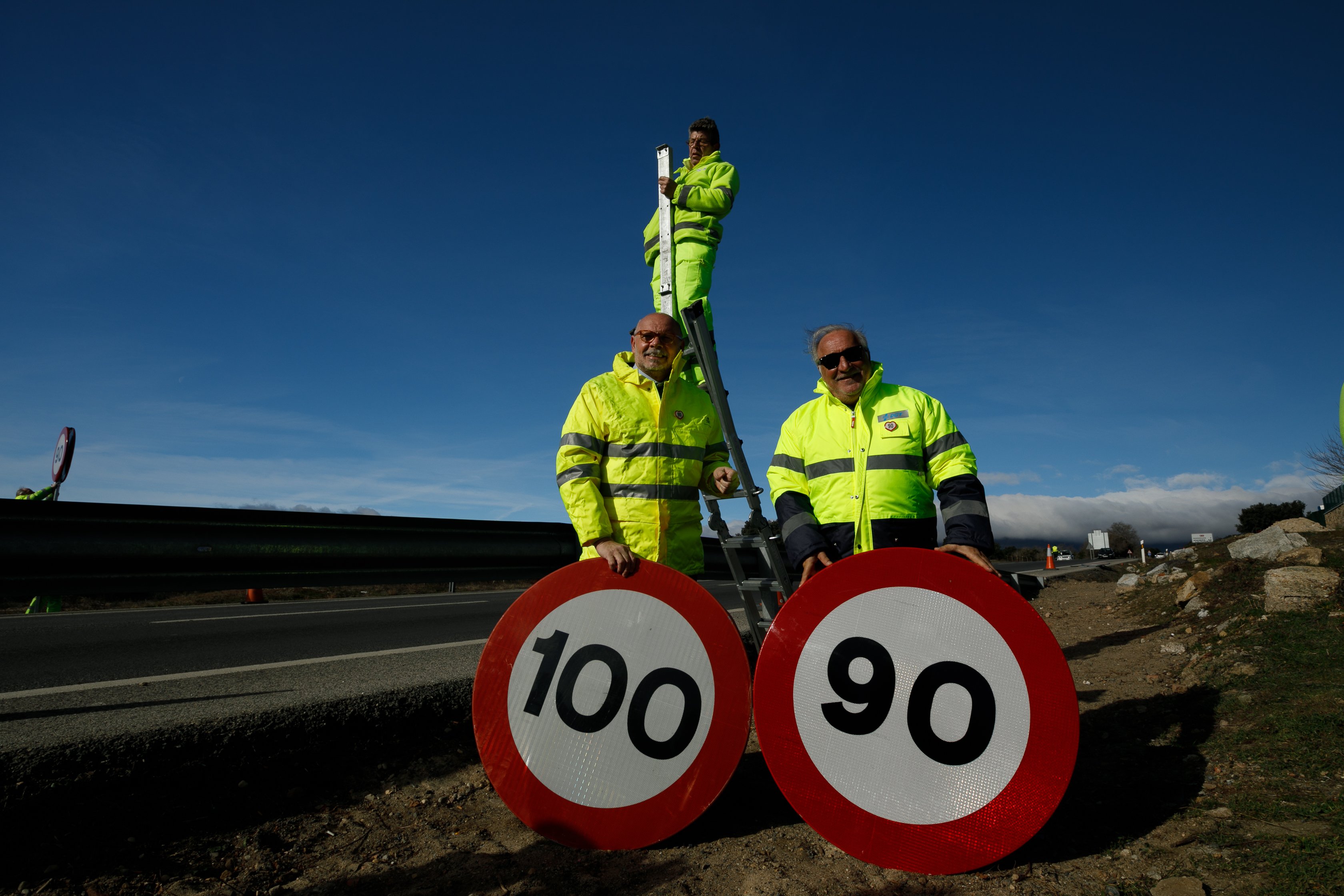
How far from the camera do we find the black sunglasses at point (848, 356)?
3059mm

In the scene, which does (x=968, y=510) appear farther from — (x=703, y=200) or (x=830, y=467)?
(x=703, y=200)

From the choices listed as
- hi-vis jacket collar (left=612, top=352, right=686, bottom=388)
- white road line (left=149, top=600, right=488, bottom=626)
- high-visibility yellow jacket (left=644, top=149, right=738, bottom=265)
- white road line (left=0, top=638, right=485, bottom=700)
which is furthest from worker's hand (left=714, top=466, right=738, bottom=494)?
white road line (left=149, top=600, right=488, bottom=626)

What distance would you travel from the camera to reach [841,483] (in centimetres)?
301

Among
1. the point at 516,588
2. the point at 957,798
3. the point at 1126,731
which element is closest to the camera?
the point at 957,798

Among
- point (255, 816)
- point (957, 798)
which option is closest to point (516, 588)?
point (255, 816)

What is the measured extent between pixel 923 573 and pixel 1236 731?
6.58 ft

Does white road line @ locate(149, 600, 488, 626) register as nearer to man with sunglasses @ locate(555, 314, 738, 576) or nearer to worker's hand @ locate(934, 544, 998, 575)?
man with sunglasses @ locate(555, 314, 738, 576)

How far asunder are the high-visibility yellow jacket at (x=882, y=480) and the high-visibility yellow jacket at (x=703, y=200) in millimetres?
1594

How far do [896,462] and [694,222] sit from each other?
6.71ft

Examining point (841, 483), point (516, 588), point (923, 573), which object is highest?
point (841, 483)

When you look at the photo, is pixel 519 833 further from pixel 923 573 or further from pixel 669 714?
pixel 923 573

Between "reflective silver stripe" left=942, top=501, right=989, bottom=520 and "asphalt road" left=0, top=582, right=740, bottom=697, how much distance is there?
475 centimetres

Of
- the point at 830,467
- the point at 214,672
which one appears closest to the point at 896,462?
the point at 830,467

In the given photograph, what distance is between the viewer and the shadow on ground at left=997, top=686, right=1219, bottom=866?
2.36m
